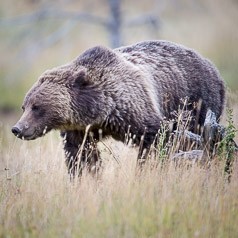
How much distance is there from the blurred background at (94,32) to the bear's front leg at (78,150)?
1149cm

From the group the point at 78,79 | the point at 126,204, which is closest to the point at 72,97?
the point at 78,79

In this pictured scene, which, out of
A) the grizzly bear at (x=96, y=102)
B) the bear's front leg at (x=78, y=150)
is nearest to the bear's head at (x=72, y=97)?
the grizzly bear at (x=96, y=102)

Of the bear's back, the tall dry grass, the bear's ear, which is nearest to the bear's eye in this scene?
the bear's ear

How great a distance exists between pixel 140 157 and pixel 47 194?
156 centimetres

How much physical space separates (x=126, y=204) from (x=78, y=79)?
229 centimetres

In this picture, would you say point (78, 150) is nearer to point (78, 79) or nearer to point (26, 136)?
point (26, 136)

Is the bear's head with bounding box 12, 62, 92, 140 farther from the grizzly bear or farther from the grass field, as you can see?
the grass field

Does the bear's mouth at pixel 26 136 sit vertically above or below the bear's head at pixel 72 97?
below

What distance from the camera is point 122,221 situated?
5.98 meters

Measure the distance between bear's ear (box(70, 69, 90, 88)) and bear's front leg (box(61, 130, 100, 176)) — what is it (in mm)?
582

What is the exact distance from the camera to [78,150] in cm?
816

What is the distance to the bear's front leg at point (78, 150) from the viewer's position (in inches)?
319

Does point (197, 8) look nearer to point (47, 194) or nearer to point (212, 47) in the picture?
point (212, 47)

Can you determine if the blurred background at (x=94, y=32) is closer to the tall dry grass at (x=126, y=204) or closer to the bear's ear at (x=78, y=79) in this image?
the bear's ear at (x=78, y=79)
